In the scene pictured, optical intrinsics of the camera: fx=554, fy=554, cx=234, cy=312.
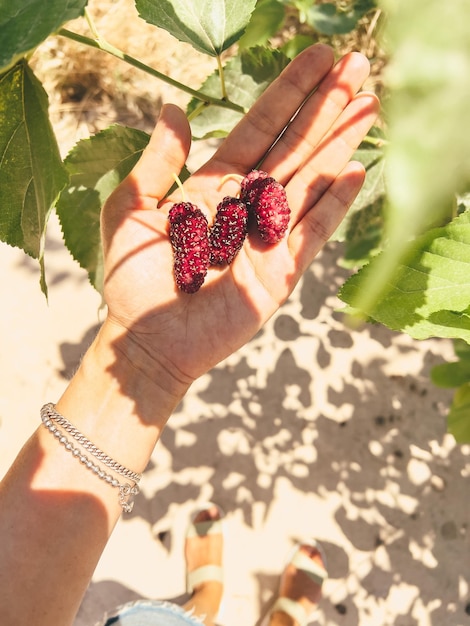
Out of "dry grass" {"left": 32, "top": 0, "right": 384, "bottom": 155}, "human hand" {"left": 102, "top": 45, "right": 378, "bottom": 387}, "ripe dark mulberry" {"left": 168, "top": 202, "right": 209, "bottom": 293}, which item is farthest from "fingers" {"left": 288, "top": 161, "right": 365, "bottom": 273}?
"dry grass" {"left": 32, "top": 0, "right": 384, "bottom": 155}

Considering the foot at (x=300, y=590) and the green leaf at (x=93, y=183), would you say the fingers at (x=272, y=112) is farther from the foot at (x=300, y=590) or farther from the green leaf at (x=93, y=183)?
the foot at (x=300, y=590)

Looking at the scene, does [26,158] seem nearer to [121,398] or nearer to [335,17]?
[121,398]

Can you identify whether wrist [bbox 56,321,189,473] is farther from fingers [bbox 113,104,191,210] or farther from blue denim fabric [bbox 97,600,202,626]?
blue denim fabric [bbox 97,600,202,626]

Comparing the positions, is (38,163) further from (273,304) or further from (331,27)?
(331,27)

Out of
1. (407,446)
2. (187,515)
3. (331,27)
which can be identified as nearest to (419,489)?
(407,446)

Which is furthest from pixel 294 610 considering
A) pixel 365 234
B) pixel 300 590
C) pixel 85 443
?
pixel 365 234
